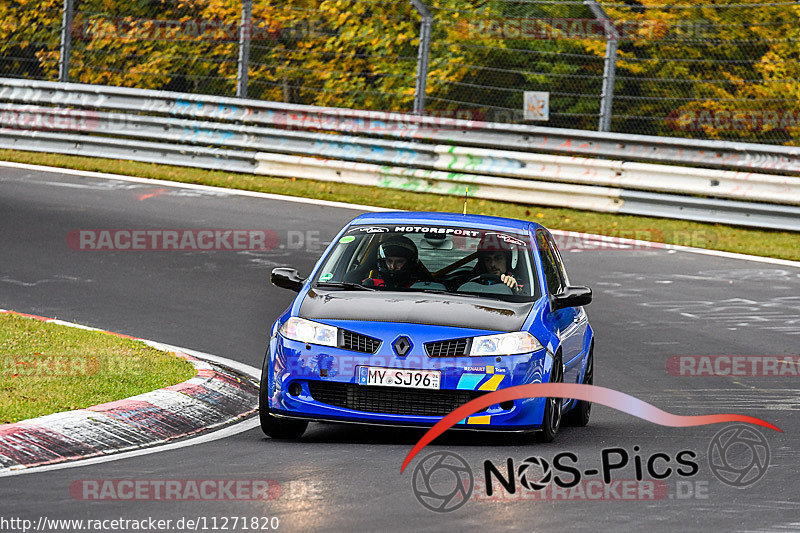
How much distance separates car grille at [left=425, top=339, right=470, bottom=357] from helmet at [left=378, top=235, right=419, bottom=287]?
1192mm

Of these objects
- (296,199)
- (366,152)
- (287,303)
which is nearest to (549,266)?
(287,303)

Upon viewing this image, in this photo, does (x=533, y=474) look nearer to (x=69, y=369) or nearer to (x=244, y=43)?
(x=69, y=369)

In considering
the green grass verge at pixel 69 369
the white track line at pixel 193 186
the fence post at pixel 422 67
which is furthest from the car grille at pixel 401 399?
the fence post at pixel 422 67

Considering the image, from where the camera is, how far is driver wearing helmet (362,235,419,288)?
925cm

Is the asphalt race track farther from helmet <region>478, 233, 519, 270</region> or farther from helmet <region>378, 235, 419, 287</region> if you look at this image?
helmet <region>478, 233, 519, 270</region>

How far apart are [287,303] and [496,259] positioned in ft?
14.1

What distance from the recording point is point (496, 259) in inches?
369

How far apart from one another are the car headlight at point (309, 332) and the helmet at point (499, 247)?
151 centimetres

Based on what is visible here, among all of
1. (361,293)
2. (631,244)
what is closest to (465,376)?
(361,293)

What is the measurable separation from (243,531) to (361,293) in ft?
9.78

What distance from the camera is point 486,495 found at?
22.2ft

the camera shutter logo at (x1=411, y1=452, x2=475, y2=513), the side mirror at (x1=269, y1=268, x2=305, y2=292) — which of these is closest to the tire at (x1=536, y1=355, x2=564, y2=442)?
the camera shutter logo at (x1=411, y1=452, x2=475, y2=513)

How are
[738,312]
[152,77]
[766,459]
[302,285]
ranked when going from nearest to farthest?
[766,459] < [302,285] < [738,312] < [152,77]

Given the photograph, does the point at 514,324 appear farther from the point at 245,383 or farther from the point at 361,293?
the point at 245,383
